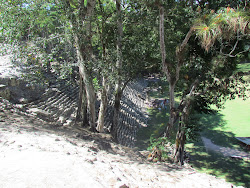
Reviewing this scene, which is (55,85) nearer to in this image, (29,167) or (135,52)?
(135,52)

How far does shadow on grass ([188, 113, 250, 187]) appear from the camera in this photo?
826 cm

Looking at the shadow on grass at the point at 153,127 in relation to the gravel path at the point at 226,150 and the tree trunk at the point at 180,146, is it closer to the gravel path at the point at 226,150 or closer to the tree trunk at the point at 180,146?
the gravel path at the point at 226,150

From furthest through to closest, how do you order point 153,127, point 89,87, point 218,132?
point 153,127, point 218,132, point 89,87

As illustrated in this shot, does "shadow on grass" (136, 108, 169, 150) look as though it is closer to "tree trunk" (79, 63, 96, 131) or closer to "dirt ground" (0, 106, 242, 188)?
"tree trunk" (79, 63, 96, 131)

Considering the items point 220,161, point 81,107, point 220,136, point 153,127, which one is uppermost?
point 81,107

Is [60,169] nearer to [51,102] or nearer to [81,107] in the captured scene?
[81,107]

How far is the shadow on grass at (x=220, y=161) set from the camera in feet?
27.1

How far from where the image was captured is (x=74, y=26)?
552 cm

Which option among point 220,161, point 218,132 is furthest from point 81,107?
point 218,132

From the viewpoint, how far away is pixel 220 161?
31.1 ft

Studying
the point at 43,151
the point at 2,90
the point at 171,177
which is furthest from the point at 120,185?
the point at 2,90

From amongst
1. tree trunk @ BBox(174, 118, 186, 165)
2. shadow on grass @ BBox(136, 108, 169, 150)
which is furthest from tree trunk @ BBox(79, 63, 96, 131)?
shadow on grass @ BBox(136, 108, 169, 150)

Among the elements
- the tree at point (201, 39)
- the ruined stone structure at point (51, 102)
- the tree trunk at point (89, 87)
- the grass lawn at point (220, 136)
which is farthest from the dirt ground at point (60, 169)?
the grass lawn at point (220, 136)

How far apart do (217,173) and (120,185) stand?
7.07 metres
